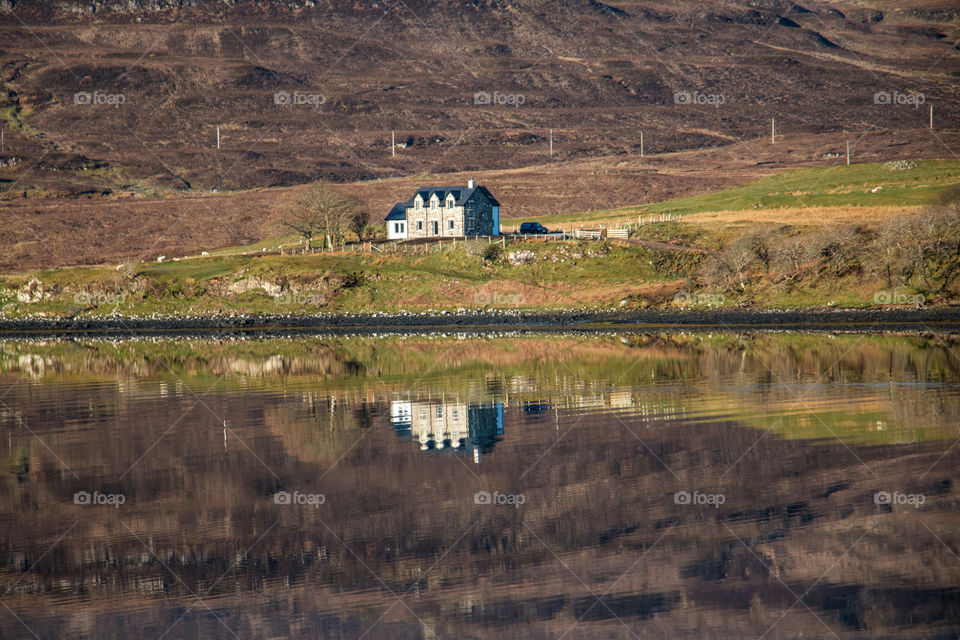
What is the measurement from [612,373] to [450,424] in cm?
1555

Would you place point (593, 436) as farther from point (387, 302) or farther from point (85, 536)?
point (387, 302)

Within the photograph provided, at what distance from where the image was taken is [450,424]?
37.4 m

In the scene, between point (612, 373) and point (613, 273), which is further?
point (613, 273)

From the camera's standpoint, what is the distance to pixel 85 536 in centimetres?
2453

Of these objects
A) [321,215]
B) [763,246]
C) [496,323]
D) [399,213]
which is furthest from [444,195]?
[763,246]

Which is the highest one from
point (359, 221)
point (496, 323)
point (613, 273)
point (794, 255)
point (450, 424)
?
point (359, 221)

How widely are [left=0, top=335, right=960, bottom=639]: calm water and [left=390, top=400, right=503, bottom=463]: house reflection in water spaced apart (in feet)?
0.58

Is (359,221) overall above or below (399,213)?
below

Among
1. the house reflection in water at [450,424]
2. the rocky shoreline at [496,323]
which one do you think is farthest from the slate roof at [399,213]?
the house reflection in water at [450,424]

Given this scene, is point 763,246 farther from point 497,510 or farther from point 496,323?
point 497,510

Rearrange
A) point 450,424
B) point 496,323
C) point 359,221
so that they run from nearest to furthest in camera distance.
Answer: point 450,424 → point 496,323 → point 359,221

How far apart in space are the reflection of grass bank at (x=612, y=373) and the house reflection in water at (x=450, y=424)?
A: 2533 millimetres

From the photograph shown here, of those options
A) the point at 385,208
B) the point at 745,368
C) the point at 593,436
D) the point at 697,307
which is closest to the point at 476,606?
the point at 593,436

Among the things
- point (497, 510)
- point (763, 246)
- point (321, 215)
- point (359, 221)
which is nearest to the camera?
point (497, 510)
